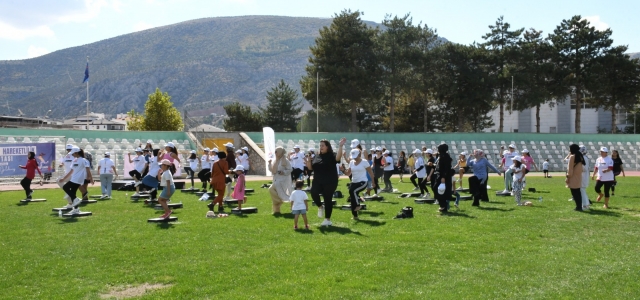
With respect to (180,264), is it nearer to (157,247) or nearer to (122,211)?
(157,247)

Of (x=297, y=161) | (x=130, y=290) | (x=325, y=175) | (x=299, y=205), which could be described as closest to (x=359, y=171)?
(x=325, y=175)

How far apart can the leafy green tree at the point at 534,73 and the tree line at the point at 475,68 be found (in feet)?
0.30

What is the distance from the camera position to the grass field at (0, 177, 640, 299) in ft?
23.3

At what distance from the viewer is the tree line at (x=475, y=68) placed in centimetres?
5153

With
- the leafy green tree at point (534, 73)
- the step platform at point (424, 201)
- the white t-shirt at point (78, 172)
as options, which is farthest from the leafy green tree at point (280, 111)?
the white t-shirt at point (78, 172)

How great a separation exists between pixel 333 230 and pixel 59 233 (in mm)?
5594

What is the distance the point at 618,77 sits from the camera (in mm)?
51938

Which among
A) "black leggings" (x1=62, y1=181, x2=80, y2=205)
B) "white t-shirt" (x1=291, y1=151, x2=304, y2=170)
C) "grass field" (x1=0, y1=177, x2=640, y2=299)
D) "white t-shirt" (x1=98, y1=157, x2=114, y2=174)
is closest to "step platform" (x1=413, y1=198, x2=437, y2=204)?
"grass field" (x1=0, y1=177, x2=640, y2=299)

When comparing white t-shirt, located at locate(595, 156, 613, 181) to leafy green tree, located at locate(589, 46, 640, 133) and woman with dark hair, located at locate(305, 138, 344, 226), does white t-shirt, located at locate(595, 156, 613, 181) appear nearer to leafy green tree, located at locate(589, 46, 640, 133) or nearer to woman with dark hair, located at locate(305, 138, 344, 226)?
woman with dark hair, located at locate(305, 138, 344, 226)

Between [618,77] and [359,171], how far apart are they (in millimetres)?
46872

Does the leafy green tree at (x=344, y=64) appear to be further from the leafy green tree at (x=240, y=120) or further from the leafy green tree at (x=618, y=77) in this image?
the leafy green tree at (x=240, y=120)

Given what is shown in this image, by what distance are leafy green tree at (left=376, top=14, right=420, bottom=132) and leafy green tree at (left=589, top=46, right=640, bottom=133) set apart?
16508mm

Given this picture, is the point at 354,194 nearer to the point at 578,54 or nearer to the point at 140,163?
the point at 140,163

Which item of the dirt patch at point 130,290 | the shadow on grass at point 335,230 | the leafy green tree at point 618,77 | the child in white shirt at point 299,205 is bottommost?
the dirt patch at point 130,290
